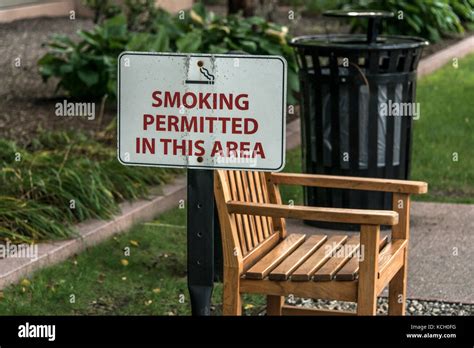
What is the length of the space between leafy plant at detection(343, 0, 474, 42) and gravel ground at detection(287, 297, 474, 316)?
37.1 ft

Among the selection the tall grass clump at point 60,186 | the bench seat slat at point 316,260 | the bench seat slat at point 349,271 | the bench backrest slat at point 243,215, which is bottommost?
the tall grass clump at point 60,186

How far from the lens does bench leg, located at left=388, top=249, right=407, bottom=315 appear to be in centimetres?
561

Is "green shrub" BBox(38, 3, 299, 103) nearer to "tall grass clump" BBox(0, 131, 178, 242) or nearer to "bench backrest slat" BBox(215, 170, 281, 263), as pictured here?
"tall grass clump" BBox(0, 131, 178, 242)

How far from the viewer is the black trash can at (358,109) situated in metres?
7.59

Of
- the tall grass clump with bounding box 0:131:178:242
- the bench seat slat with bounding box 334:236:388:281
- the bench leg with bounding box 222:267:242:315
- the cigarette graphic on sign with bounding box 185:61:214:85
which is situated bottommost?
the tall grass clump with bounding box 0:131:178:242

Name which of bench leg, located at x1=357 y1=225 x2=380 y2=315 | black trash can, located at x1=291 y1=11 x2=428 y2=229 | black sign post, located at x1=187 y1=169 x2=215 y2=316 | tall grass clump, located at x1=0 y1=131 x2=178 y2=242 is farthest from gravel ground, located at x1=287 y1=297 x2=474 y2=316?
black sign post, located at x1=187 y1=169 x2=215 y2=316

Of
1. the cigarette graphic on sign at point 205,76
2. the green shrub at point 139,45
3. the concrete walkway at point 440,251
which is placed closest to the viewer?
A: the cigarette graphic on sign at point 205,76

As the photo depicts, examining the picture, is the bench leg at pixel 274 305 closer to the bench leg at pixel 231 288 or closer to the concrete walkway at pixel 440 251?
the bench leg at pixel 231 288

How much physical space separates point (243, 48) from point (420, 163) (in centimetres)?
262

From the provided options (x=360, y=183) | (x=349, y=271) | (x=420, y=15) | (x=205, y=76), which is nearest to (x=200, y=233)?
(x=205, y=76)

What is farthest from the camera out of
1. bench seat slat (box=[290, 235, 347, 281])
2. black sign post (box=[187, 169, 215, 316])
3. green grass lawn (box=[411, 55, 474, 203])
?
green grass lawn (box=[411, 55, 474, 203])

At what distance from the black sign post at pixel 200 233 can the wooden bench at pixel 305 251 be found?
0.96 metres

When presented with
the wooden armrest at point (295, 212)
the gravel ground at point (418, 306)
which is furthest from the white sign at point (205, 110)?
the gravel ground at point (418, 306)
